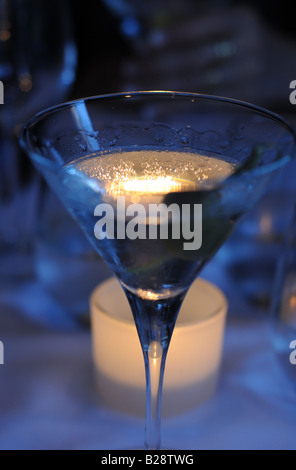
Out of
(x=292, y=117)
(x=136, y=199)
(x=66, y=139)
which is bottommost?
(x=136, y=199)

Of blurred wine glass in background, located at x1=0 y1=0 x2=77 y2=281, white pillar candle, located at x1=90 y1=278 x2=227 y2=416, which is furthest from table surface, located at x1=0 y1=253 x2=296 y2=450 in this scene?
blurred wine glass in background, located at x1=0 y1=0 x2=77 y2=281

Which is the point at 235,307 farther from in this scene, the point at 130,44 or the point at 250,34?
the point at 130,44

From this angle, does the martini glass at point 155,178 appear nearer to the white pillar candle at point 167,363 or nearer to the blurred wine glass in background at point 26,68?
the white pillar candle at point 167,363

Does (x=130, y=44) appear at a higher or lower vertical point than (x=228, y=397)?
higher

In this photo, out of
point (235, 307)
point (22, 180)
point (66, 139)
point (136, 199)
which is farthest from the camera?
point (22, 180)

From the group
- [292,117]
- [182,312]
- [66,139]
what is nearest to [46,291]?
A: [182,312]

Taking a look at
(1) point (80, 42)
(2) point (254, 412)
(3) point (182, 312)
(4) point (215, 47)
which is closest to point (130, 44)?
(1) point (80, 42)

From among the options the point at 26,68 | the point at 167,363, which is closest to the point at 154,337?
the point at 167,363

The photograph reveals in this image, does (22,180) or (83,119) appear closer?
(83,119)

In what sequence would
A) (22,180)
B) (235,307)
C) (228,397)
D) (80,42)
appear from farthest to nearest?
(80,42)
(22,180)
(235,307)
(228,397)
